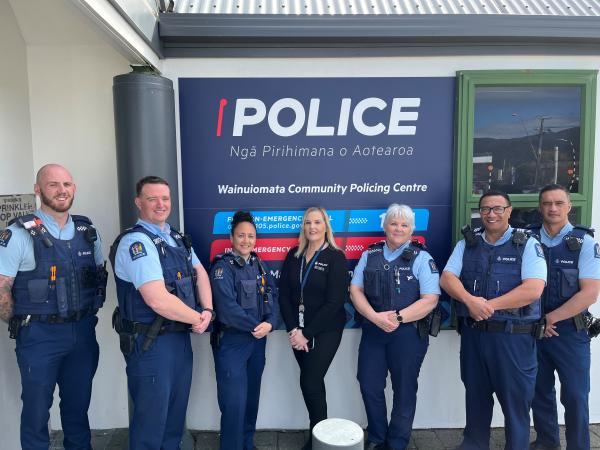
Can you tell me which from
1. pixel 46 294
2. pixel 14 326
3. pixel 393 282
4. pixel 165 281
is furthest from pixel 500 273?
pixel 14 326

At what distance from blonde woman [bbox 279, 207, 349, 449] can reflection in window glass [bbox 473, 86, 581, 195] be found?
1298 millimetres

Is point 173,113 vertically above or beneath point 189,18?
beneath

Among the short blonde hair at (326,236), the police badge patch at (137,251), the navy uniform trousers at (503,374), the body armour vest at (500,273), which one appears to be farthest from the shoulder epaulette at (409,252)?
the police badge patch at (137,251)

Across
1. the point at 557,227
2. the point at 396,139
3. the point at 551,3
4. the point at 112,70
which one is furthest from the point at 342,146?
the point at 551,3

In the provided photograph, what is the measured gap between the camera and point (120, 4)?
7.24ft

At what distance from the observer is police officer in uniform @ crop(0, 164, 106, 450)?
97.7 inches

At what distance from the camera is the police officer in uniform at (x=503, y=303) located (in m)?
2.70

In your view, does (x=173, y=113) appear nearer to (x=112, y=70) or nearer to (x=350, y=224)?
(x=112, y=70)

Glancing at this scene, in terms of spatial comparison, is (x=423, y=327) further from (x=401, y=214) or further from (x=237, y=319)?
(x=237, y=319)

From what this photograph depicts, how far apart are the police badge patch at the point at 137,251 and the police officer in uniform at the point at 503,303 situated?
6.07ft

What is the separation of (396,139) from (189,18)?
1.68 m

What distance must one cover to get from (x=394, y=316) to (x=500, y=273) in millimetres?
694

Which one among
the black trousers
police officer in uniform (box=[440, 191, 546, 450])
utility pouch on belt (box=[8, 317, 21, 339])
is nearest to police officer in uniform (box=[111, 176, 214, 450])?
utility pouch on belt (box=[8, 317, 21, 339])

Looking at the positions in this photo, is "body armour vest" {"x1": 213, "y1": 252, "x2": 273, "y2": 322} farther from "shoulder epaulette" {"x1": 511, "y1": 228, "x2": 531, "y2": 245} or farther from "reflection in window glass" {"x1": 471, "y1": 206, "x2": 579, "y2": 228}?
"reflection in window glass" {"x1": 471, "y1": 206, "x2": 579, "y2": 228}
